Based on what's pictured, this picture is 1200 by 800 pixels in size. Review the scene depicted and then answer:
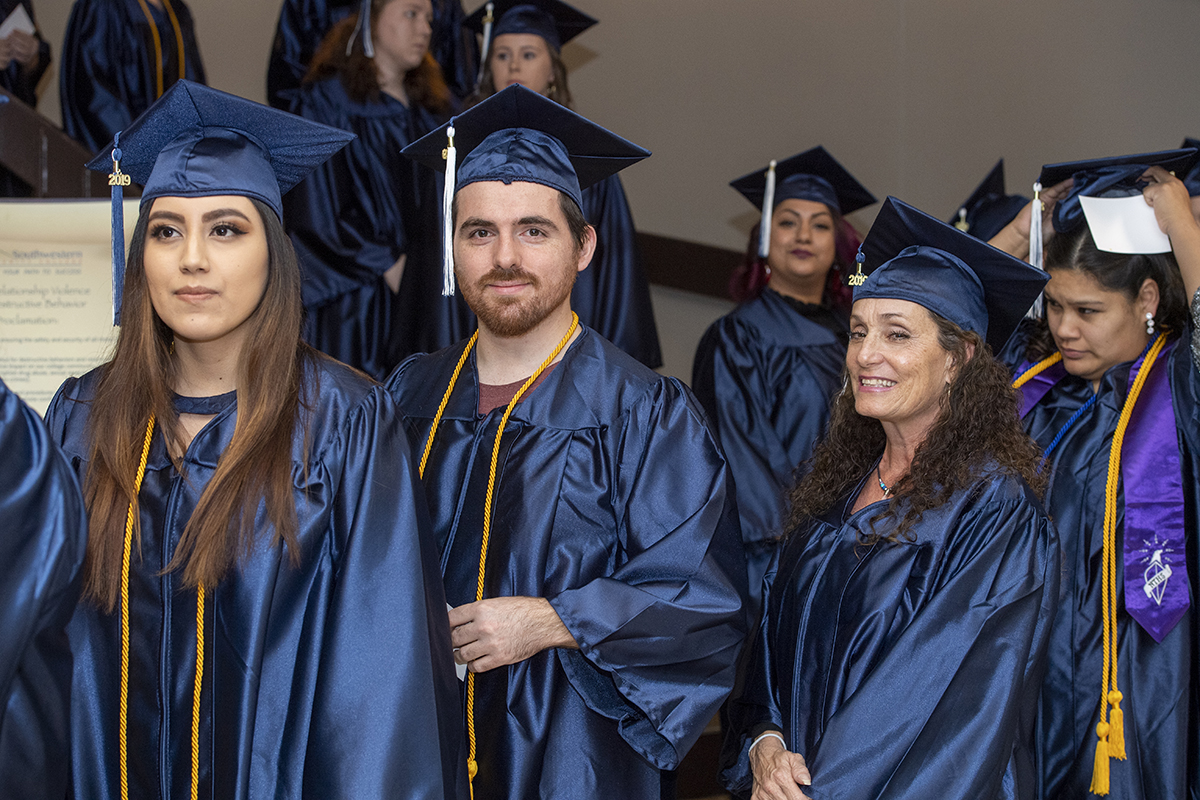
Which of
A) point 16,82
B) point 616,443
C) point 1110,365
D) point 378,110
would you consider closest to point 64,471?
point 616,443

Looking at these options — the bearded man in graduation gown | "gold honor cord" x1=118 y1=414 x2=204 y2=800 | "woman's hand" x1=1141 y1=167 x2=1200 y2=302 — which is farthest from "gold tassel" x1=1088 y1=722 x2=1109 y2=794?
"gold honor cord" x1=118 y1=414 x2=204 y2=800

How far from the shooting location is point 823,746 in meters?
2.07

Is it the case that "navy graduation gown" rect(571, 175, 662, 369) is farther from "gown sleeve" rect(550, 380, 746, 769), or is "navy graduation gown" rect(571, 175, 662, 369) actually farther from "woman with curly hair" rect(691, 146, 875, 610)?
"gown sleeve" rect(550, 380, 746, 769)

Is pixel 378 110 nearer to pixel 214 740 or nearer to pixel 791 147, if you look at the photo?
pixel 791 147

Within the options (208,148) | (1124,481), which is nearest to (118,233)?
(208,148)

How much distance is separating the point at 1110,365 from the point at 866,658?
1101 millimetres

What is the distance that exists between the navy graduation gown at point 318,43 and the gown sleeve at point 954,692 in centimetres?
312

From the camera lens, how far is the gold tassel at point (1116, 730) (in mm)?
2371

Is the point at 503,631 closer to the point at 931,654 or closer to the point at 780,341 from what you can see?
the point at 931,654

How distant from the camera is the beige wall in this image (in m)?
5.72

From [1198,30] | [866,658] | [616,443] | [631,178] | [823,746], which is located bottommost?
[823,746]

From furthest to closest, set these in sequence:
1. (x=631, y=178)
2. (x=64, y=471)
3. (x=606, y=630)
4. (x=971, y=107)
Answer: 1. (x=971, y=107)
2. (x=631, y=178)
3. (x=606, y=630)
4. (x=64, y=471)

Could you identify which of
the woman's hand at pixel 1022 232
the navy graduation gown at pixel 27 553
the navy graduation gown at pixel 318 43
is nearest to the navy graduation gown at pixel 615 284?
the navy graduation gown at pixel 318 43

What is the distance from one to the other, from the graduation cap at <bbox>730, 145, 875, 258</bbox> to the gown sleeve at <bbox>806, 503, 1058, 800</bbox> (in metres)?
2.21
